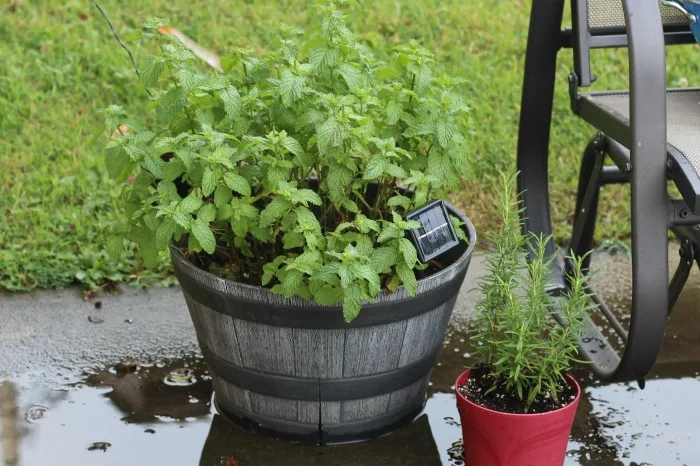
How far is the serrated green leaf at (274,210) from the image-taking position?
104 inches

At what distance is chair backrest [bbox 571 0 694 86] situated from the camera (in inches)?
122

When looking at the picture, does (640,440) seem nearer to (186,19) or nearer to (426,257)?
(426,257)

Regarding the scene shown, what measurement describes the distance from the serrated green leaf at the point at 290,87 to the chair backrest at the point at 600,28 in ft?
3.13

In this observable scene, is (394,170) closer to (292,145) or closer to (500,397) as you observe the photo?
(292,145)

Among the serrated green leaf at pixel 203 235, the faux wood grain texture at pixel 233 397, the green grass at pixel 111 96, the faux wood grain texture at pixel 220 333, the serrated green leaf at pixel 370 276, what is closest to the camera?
the serrated green leaf at pixel 370 276

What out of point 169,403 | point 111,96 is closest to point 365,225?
point 169,403

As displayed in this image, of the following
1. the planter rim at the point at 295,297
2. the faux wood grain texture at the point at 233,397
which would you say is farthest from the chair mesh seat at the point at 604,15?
the faux wood grain texture at the point at 233,397

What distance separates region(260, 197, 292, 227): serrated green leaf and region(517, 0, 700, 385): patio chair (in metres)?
0.93

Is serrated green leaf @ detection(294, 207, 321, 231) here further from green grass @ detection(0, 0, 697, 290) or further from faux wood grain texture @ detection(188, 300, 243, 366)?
green grass @ detection(0, 0, 697, 290)

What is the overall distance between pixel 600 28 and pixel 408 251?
1.16m

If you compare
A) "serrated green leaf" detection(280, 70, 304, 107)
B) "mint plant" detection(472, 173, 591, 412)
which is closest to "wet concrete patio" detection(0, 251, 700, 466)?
"mint plant" detection(472, 173, 591, 412)

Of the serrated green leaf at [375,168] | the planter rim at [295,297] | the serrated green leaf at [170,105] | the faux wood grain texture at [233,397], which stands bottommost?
the faux wood grain texture at [233,397]

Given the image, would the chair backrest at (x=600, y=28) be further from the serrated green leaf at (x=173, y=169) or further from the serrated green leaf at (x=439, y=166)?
the serrated green leaf at (x=173, y=169)

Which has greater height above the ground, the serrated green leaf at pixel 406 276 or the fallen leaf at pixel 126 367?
the serrated green leaf at pixel 406 276
